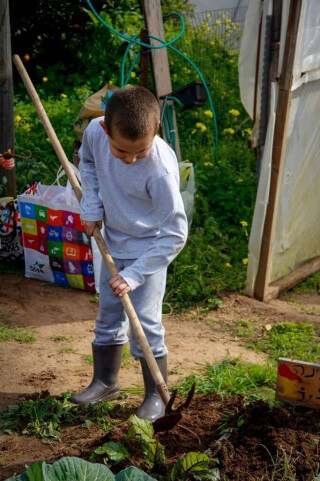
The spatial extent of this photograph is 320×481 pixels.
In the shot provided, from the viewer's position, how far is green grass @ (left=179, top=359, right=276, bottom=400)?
4.19 meters

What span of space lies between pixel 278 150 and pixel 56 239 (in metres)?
1.72

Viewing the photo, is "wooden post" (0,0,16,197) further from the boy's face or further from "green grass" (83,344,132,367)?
the boy's face

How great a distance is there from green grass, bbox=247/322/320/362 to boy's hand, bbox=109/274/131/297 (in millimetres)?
1629

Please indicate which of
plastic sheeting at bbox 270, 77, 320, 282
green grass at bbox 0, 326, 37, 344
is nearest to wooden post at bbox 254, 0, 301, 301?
plastic sheeting at bbox 270, 77, 320, 282

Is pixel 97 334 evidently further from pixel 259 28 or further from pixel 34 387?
pixel 259 28

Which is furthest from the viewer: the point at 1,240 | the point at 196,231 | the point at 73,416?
the point at 196,231

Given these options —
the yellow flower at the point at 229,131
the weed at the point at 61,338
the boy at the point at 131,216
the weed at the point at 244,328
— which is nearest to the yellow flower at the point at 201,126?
the yellow flower at the point at 229,131

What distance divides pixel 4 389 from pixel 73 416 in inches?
20.7

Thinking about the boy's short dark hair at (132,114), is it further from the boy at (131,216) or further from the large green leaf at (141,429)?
the large green leaf at (141,429)

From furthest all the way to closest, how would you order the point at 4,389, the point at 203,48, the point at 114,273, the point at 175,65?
1. the point at 203,48
2. the point at 175,65
3. the point at 4,389
4. the point at 114,273

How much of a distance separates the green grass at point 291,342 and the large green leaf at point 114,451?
1629 millimetres

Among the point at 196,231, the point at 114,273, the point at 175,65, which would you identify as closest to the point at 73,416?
the point at 114,273

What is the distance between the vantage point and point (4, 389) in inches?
167

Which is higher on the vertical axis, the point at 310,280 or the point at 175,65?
the point at 175,65
